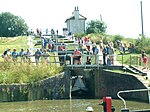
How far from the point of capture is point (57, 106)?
26.8m

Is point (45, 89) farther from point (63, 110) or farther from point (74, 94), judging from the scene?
point (63, 110)

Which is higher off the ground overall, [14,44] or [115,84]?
[14,44]

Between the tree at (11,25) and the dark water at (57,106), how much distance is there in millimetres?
62963

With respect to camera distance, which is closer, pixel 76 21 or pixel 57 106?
pixel 57 106

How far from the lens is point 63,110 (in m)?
24.6

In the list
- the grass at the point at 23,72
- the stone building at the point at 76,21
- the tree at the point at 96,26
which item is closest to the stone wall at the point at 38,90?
the grass at the point at 23,72

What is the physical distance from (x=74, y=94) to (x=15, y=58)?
482cm

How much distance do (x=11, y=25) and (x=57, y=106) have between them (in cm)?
6995

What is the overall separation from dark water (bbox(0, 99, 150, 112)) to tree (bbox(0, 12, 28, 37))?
6296 cm

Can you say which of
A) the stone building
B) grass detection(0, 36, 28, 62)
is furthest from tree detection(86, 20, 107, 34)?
grass detection(0, 36, 28, 62)

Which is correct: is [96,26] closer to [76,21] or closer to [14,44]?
[76,21]

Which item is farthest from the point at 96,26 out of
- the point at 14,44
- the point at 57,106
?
the point at 57,106

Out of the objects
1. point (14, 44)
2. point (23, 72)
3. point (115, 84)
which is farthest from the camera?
point (14, 44)

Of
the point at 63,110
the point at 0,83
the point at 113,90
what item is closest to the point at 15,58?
the point at 0,83
